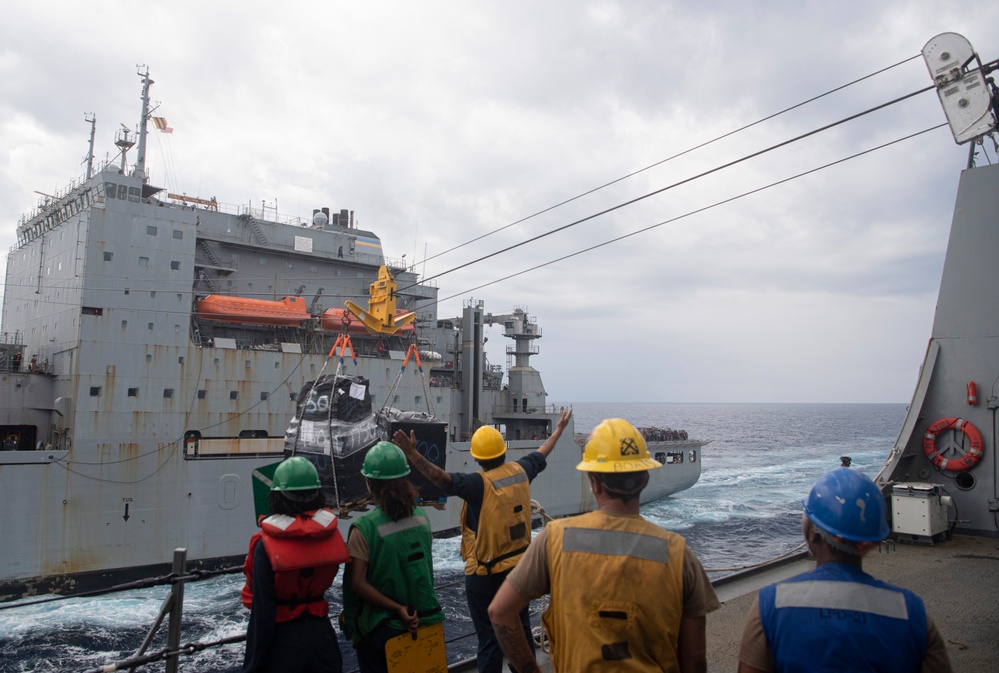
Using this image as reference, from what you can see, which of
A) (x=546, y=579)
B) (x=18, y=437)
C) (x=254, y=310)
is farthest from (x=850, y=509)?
(x=18, y=437)

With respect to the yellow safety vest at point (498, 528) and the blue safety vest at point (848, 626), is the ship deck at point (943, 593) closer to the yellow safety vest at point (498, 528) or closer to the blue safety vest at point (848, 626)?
the yellow safety vest at point (498, 528)

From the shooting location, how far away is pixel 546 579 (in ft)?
6.91

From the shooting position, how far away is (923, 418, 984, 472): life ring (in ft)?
23.8

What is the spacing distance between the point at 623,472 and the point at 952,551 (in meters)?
6.64

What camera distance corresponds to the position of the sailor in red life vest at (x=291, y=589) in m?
2.58

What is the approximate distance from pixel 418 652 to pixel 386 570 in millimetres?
468

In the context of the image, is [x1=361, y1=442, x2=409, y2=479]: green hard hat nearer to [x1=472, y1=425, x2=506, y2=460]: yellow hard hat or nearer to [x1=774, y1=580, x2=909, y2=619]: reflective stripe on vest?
[x1=472, y1=425, x2=506, y2=460]: yellow hard hat

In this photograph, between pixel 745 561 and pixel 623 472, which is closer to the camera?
pixel 623 472

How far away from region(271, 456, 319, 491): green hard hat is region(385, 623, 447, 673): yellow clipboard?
33.9 inches

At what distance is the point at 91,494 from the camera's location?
13383 millimetres

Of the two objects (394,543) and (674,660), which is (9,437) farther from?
(674,660)

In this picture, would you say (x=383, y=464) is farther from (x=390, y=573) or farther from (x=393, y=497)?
(x=390, y=573)

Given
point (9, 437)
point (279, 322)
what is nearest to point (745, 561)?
point (279, 322)

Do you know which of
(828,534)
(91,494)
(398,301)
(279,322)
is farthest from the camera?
(398,301)
